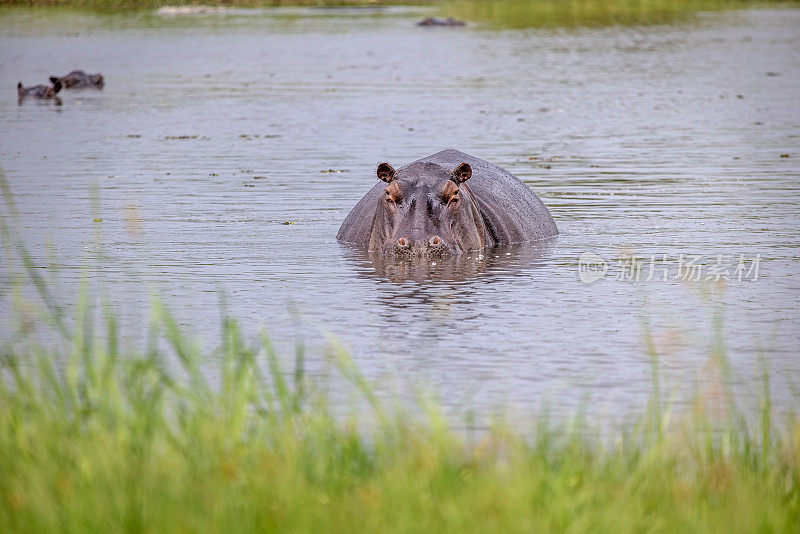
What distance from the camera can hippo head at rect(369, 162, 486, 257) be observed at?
12398mm

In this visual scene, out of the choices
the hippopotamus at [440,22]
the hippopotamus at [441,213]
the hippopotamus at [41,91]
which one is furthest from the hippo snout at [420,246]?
the hippopotamus at [440,22]

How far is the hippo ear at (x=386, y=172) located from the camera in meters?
12.5

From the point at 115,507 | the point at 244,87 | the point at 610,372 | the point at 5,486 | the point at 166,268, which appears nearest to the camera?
the point at 115,507

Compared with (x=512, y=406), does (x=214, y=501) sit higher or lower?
higher

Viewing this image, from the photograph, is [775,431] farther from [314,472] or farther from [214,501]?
[214,501]

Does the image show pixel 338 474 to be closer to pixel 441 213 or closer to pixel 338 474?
pixel 338 474

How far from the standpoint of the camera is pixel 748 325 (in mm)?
9797

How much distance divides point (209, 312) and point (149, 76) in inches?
1177

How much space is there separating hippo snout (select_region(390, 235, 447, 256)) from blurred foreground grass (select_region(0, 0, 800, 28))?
4995 cm

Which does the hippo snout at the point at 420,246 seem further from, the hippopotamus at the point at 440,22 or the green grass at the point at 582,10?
the green grass at the point at 582,10

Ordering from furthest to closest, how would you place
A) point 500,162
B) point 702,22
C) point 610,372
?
point 702,22 < point 500,162 < point 610,372

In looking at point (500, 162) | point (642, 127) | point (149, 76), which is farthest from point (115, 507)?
point (149, 76)

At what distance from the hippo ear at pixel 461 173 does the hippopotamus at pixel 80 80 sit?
23841 millimetres

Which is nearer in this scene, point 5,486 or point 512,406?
point 5,486
